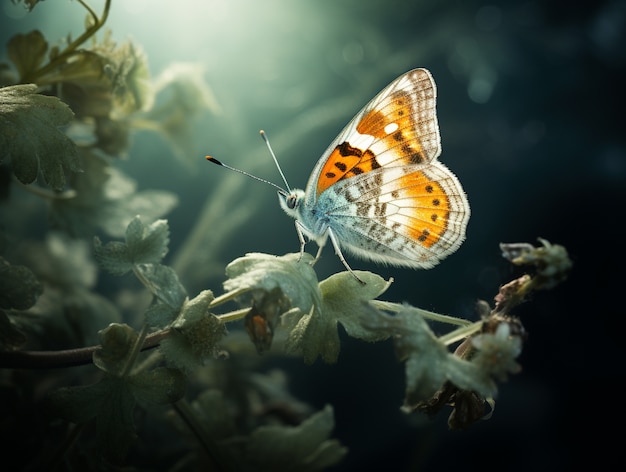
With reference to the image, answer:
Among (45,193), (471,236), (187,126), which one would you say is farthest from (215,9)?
(471,236)

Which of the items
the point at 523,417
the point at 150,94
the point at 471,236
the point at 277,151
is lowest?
the point at 523,417

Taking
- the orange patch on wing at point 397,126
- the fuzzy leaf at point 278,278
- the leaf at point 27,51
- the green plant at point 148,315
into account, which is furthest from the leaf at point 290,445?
the leaf at point 27,51

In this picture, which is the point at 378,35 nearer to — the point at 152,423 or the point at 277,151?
the point at 277,151

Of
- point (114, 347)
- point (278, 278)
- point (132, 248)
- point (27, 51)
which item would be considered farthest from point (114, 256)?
point (27, 51)

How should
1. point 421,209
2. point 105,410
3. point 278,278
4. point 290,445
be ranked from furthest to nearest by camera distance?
point 421,209 → point 290,445 → point 105,410 → point 278,278

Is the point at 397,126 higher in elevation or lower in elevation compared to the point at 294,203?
higher

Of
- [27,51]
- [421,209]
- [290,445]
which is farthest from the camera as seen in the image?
[421,209]

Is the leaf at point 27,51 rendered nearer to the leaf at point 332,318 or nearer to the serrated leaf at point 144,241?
the serrated leaf at point 144,241

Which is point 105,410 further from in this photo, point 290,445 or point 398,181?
point 398,181
